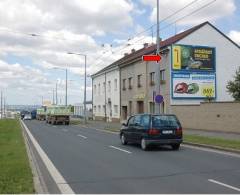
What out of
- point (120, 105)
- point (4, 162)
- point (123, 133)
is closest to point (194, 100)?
point (120, 105)

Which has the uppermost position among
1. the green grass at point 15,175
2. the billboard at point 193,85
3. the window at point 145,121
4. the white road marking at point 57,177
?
the billboard at point 193,85

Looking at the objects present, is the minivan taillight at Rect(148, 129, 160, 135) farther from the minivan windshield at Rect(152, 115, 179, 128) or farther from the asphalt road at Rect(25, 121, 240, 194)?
the asphalt road at Rect(25, 121, 240, 194)

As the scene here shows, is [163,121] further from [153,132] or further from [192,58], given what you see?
[192,58]

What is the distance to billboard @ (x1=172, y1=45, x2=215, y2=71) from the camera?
140 ft

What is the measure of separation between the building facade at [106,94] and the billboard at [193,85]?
17427 millimetres

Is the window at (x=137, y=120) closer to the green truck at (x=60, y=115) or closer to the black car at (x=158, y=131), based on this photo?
the black car at (x=158, y=131)

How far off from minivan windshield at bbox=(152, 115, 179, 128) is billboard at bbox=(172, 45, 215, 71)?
22.0 meters

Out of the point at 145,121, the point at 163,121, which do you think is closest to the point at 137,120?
the point at 145,121

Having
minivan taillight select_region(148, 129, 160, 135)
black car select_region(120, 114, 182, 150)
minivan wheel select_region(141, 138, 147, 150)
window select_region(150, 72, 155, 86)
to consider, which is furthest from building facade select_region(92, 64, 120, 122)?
minivan taillight select_region(148, 129, 160, 135)

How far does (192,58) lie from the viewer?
142ft

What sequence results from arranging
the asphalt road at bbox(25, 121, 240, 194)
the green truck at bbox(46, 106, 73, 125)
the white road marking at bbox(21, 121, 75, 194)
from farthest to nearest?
the green truck at bbox(46, 106, 73, 125) → the asphalt road at bbox(25, 121, 240, 194) → the white road marking at bbox(21, 121, 75, 194)

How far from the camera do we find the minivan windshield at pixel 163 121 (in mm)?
20250

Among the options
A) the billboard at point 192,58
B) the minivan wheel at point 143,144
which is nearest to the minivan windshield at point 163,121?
the minivan wheel at point 143,144

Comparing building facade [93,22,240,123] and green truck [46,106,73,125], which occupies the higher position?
building facade [93,22,240,123]
